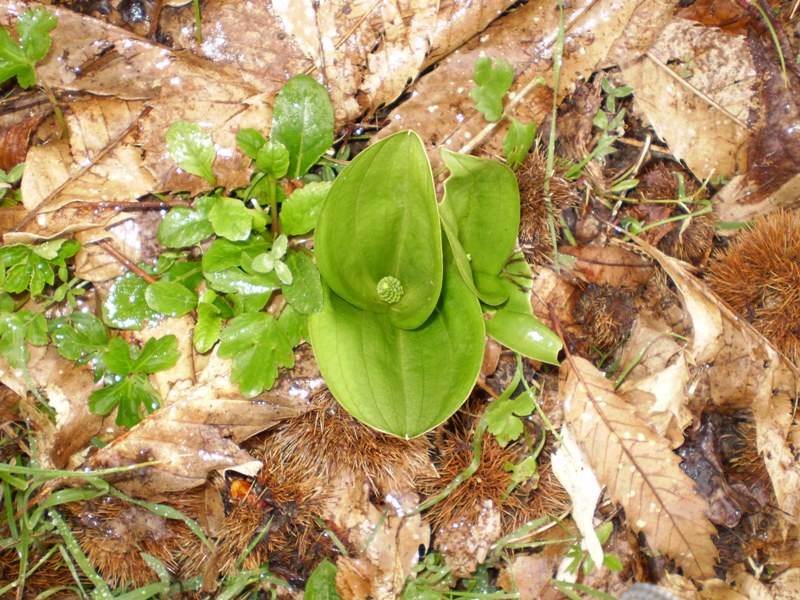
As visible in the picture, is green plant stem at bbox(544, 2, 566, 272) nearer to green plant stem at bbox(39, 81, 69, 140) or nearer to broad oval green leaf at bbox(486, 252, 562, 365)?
broad oval green leaf at bbox(486, 252, 562, 365)

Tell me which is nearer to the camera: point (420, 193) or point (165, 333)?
point (420, 193)

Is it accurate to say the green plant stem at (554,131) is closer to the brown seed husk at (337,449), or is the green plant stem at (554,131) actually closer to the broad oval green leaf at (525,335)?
the broad oval green leaf at (525,335)

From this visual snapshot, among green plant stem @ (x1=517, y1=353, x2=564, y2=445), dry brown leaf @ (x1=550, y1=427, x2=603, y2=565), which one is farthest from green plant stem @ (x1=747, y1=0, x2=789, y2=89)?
dry brown leaf @ (x1=550, y1=427, x2=603, y2=565)

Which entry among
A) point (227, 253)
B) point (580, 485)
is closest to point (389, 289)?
point (227, 253)

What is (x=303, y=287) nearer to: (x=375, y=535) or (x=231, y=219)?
(x=231, y=219)

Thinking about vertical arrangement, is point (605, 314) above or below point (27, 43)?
below

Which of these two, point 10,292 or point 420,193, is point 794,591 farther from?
point 10,292

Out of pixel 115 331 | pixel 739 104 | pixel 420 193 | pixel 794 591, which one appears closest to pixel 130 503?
pixel 115 331
